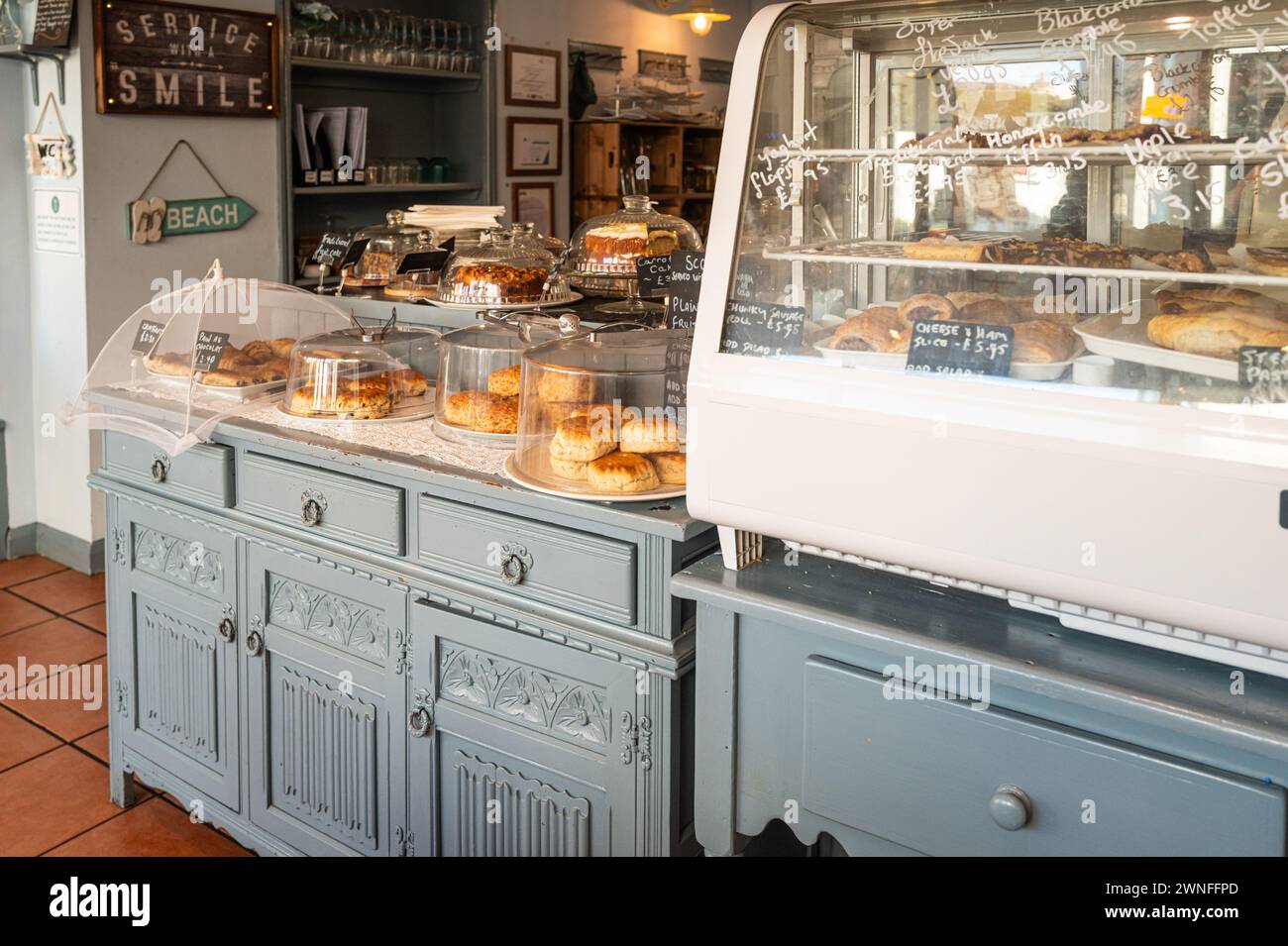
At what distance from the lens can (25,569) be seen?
4391mm

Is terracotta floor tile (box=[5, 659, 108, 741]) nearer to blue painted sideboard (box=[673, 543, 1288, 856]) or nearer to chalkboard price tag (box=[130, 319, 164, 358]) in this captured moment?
chalkboard price tag (box=[130, 319, 164, 358])

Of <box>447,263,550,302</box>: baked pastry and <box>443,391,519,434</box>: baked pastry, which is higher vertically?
<box>447,263,550,302</box>: baked pastry

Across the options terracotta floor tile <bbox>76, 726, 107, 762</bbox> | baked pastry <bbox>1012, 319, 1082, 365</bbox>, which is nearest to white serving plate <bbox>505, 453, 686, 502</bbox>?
baked pastry <bbox>1012, 319, 1082, 365</bbox>

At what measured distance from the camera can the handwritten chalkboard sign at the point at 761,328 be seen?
154 cm

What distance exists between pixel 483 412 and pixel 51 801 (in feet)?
5.07

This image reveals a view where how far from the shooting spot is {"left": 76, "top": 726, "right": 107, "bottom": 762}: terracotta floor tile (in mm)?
3037

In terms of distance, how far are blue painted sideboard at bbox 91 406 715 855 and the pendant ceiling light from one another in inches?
191

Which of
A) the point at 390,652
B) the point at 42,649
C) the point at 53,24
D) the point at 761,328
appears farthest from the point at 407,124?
the point at 761,328

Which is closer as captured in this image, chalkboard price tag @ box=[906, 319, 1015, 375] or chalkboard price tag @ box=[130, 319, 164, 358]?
chalkboard price tag @ box=[906, 319, 1015, 375]

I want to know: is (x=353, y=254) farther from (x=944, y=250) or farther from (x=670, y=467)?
(x=944, y=250)

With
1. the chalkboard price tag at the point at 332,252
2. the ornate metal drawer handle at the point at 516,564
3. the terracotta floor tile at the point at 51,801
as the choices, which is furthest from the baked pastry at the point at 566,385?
the terracotta floor tile at the point at 51,801
